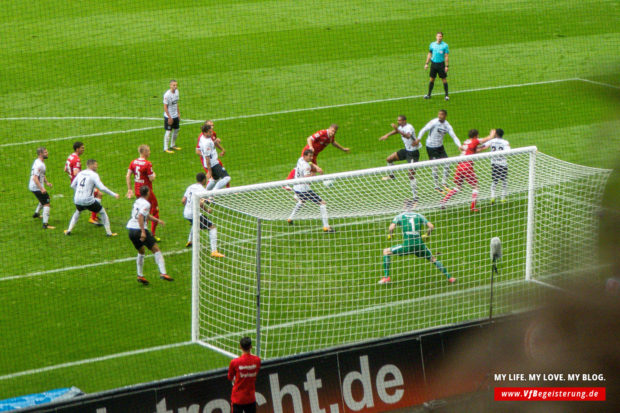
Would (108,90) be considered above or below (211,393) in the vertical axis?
above

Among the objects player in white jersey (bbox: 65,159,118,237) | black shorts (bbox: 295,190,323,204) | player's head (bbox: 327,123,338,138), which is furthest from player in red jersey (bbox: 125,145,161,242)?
player's head (bbox: 327,123,338,138)

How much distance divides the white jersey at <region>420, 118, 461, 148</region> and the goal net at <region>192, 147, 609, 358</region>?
2.78m

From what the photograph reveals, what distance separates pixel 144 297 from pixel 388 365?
179 inches

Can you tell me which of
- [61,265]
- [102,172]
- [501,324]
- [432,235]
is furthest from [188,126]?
[501,324]

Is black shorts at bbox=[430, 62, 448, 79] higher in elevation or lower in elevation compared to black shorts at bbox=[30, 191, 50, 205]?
higher

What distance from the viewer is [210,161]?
51.8 feet

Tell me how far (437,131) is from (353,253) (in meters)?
4.92

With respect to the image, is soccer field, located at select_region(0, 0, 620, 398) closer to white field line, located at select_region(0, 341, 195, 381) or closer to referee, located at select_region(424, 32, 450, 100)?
white field line, located at select_region(0, 341, 195, 381)

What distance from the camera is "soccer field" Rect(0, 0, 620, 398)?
11.8 m

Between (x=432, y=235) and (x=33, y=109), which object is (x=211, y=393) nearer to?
(x=432, y=235)

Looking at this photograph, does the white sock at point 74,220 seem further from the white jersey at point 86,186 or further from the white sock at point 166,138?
the white sock at point 166,138

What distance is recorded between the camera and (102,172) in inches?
701

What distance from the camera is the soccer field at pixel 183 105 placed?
1177 cm

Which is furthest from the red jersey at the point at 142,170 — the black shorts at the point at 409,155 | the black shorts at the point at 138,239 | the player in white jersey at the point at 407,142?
the black shorts at the point at 409,155
